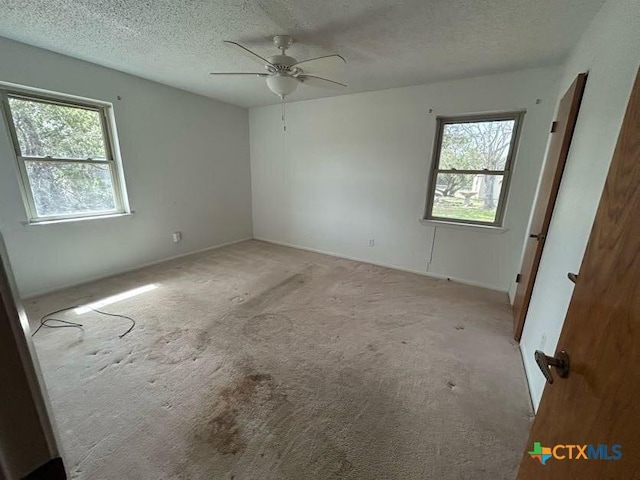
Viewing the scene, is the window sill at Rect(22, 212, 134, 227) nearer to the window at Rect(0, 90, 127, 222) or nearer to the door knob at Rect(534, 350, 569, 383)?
the window at Rect(0, 90, 127, 222)

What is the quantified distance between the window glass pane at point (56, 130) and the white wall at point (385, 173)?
2.41m

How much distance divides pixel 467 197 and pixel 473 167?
0.37m

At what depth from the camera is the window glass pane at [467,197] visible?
3207 millimetres

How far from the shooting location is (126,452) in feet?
4.42

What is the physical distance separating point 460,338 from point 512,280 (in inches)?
56.8

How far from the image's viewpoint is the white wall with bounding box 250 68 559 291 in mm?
2930

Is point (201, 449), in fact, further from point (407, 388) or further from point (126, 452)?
point (407, 388)

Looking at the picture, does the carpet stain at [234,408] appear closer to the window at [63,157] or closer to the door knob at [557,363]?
the door knob at [557,363]

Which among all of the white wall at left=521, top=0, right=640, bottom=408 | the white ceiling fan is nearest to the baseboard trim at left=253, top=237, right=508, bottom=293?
the white wall at left=521, top=0, right=640, bottom=408

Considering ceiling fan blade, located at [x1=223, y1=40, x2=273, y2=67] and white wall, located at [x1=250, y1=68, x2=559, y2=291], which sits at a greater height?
ceiling fan blade, located at [x1=223, y1=40, x2=273, y2=67]

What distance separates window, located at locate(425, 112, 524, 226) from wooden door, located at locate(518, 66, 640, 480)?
112 inches

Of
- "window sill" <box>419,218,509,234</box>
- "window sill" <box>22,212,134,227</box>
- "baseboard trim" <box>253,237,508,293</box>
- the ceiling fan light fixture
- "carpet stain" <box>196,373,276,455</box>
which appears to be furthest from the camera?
"baseboard trim" <box>253,237,508,293</box>

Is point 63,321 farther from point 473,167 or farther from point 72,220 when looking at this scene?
point 473,167

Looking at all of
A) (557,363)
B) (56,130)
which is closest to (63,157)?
(56,130)
